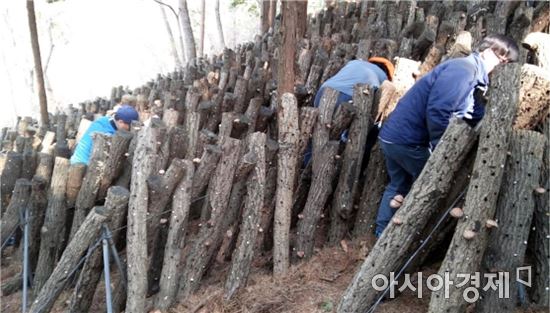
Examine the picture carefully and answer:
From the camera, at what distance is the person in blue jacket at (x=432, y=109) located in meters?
2.88

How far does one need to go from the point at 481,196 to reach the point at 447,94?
2.44 ft

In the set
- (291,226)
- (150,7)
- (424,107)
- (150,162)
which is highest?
(150,7)

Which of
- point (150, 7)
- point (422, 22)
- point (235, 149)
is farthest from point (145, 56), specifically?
point (235, 149)

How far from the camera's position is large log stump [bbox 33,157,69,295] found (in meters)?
3.68

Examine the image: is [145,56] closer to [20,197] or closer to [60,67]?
[60,67]

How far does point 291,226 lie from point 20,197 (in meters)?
2.23

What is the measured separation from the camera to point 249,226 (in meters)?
3.27

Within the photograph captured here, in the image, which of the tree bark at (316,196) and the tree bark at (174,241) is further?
the tree bark at (316,196)

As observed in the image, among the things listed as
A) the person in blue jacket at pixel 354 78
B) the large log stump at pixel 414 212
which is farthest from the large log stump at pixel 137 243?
the person in blue jacket at pixel 354 78

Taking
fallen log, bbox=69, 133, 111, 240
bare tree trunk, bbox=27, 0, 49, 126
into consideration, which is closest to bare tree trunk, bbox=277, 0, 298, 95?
fallen log, bbox=69, 133, 111, 240

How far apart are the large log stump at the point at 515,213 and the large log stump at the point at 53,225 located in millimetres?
3070

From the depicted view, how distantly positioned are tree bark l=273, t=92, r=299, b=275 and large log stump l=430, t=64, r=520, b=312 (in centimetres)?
122

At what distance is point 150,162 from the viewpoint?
10.9 ft

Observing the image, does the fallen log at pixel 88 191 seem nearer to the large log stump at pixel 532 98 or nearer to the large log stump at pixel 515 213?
the large log stump at pixel 515 213
